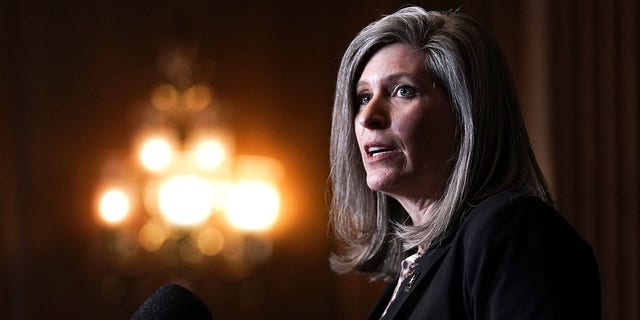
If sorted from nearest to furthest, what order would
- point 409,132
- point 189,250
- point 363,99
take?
point 409,132 → point 363,99 → point 189,250

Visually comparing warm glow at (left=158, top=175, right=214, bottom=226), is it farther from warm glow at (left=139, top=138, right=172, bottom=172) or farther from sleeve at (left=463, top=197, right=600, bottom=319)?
sleeve at (left=463, top=197, right=600, bottom=319)

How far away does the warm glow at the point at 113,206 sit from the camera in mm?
5797

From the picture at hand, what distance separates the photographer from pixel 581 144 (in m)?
3.72

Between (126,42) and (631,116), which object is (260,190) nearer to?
(126,42)

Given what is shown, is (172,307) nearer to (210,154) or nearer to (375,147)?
(375,147)

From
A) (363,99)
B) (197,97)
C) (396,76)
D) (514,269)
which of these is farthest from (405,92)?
(197,97)

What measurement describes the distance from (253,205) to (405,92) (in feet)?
13.6

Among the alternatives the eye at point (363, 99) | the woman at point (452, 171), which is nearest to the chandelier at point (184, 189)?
the woman at point (452, 171)

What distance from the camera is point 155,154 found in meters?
5.95

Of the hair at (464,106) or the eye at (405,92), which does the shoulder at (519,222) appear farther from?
the eye at (405,92)

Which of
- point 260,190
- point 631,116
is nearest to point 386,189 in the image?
point 631,116

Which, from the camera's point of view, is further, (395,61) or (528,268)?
(395,61)

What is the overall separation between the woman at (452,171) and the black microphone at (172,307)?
1.11 ft

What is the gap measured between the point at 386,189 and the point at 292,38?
447 cm
